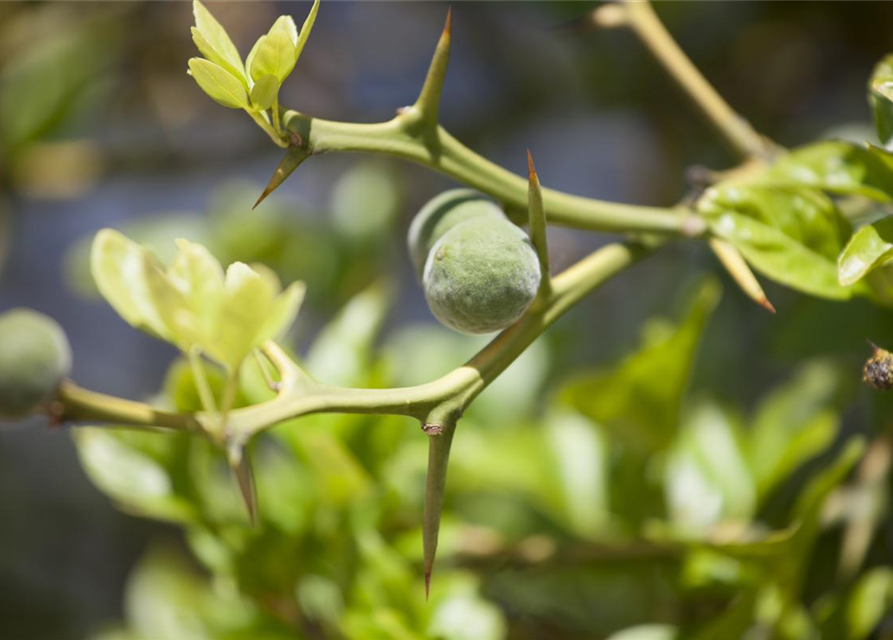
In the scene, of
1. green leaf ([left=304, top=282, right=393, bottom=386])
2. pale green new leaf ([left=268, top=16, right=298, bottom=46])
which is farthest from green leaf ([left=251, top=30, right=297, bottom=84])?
green leaf ([left=304, top=282, right=393, bottom=386])

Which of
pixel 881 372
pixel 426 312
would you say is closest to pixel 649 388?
pixel 881 372

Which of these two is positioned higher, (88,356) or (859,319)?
(859,319)

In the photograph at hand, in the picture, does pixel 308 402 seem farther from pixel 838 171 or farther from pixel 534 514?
pixel 534 514

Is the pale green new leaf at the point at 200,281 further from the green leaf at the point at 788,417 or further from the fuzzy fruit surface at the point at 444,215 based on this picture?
the green leaf at the point at 788,417

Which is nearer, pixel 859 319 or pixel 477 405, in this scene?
pixel 859 319

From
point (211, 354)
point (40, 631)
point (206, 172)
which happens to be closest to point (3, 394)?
point (211, 354)

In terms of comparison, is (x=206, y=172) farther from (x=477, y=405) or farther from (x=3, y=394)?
(x=3, y=394)
